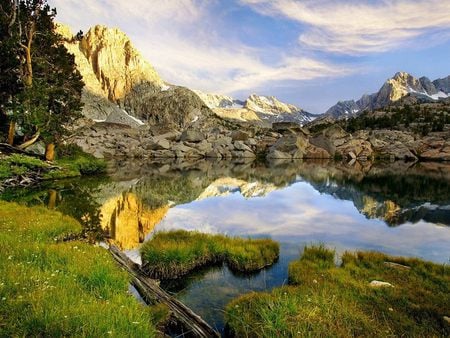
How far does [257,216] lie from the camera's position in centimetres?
2530

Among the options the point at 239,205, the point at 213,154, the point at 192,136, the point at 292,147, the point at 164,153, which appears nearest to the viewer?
the point at 239,205

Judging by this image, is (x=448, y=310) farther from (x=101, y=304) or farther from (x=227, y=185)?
(x=227, y=185)

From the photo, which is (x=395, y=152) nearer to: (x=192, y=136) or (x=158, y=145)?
(x=192, y=136)

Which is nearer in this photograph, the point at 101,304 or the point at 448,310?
the point at 101,304

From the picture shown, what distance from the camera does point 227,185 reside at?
43.6 meters

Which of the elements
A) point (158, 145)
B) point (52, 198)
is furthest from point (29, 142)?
point (158, 145)

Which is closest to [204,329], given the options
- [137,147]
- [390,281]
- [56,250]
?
[56,250]

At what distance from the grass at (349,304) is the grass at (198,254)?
196 cm

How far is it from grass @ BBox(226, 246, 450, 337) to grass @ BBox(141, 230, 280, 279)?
196cm

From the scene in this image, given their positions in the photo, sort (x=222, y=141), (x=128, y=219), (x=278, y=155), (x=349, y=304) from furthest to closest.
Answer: (x=222, y=141), (x=278, y=155), (x=128, y=219), (x=349, y=304)

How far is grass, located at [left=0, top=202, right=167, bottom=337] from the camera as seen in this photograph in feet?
20.8

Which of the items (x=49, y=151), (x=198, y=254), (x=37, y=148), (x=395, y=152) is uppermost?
(x=395, y=152)

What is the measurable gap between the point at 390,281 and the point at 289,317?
214 inches

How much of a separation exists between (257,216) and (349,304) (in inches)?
635
